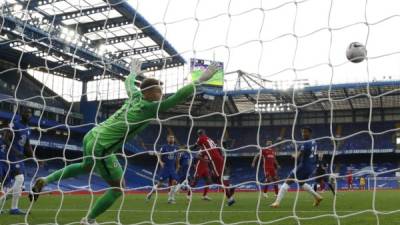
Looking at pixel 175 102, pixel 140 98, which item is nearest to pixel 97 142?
pixel 140 98

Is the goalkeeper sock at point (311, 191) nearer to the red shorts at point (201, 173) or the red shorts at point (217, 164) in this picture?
the red shorts at point (217, 164)

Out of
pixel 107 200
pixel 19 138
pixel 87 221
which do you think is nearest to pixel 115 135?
pixel 107 200

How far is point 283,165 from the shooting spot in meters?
32.6

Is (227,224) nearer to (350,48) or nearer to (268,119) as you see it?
(350,48)

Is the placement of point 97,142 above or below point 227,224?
above

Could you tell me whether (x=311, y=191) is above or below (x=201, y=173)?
below

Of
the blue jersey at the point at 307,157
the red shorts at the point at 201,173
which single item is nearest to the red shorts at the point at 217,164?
the red shorts at the point at 201,173

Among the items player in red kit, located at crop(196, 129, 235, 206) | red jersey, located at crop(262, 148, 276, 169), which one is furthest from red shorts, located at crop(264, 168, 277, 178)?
player in red kit, located at crop(196, 129, 235, 206)

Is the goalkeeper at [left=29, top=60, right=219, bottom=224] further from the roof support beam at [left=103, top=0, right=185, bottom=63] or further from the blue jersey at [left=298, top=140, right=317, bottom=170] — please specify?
the blue jersey at [left=298, top=140, right=317, bottom=170]

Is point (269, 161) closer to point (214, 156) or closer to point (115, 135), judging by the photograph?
point (214, 156)

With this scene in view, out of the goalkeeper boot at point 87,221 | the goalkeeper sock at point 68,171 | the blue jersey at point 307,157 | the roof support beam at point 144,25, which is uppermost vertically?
the roof support beam at point 144,25

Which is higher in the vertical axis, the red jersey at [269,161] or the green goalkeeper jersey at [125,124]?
the green goalkeeper jersey at [125,124]

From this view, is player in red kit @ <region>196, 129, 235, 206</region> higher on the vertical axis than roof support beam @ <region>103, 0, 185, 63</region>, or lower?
lower

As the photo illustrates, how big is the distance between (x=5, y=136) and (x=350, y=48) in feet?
15.8
